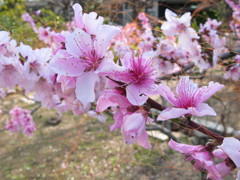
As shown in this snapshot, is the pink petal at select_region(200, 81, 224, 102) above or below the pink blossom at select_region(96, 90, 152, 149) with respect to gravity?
above

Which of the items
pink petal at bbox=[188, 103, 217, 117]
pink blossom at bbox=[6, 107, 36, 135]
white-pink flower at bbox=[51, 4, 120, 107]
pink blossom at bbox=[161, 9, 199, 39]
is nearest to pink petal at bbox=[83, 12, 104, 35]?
white-pink flower at bbox=[51, 4, 120, 107]

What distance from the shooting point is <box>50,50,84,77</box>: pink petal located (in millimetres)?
480

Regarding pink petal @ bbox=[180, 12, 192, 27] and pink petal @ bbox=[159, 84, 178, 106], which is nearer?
pink petal @ bbox=[159, 84, 178, 106]

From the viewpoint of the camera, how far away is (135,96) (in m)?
0.47

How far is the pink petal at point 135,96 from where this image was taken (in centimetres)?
46

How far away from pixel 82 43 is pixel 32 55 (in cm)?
29

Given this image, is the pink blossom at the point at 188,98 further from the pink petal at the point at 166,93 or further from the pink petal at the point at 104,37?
the pink petal at the point at 104,37

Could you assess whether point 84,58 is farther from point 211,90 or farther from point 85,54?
point 211,90

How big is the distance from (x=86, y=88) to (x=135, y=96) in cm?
11

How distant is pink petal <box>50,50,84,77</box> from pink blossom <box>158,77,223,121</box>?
0.60 ft

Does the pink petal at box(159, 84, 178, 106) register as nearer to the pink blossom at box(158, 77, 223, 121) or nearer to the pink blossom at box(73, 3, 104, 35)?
the pink blossom at box(158, 77, 223, 121)

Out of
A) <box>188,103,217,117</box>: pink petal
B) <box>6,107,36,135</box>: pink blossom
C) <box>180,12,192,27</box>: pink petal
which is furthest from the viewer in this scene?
<box>6,107,36,135</box>: pink blossom

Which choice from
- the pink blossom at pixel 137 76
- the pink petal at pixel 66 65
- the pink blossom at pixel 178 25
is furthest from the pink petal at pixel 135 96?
the pink blossom at pixel 178 25

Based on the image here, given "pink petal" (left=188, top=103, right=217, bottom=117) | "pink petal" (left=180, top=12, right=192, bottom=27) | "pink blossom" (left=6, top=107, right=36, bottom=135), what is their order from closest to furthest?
"pink petal" (left=188, top=103, right=217, bottom=117) → "pink petal" (left=180, top=12, right=192, bottom=27) → "pink blossom" (left=6, top=107, right=36, bottom=135)
